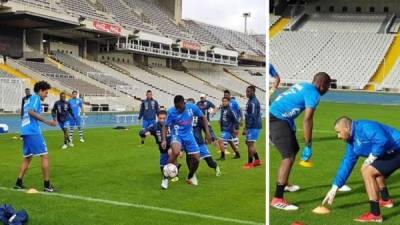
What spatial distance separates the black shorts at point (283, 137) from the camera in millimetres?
4309

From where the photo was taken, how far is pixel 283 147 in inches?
172

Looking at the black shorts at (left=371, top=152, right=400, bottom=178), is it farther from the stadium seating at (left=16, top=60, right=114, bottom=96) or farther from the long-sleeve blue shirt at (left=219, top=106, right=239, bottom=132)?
the stadium seating at (left=16, top=60, right=114, bottom=96)

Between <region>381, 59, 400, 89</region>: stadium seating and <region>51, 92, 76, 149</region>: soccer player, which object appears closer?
<region>51, 92, 76, 149</region>: soccer player

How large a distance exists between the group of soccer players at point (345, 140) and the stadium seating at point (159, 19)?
118 ft

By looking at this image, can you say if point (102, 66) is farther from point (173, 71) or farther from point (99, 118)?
point (99, 118)

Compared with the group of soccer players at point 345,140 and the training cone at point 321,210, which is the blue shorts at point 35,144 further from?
the training cone at point 321,210

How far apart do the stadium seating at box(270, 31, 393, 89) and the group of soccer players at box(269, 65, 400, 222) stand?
1027cm

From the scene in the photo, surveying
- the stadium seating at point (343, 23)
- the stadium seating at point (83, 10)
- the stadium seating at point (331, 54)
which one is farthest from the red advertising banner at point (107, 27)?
the stadium seating at point (343, 23)

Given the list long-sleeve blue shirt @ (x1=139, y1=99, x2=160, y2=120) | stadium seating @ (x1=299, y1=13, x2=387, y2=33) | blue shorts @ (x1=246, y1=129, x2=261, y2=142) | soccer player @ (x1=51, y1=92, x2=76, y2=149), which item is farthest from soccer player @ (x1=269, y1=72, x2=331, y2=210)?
stadium seating @ (x1=299, y1=13, x2=387, y2=33)

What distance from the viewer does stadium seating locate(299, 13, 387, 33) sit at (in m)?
17.5

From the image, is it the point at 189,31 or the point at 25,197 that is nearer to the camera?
the point at 25,197

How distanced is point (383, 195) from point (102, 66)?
2968 cm

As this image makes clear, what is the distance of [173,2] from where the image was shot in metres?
44.5

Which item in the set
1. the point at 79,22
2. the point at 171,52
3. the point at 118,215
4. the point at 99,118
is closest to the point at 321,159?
the point at 118,215
